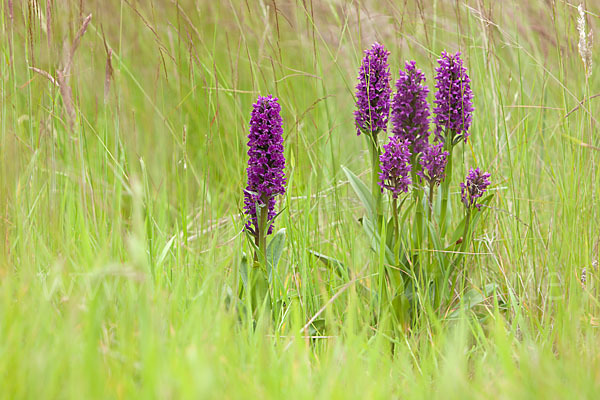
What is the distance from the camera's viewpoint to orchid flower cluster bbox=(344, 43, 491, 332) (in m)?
1.95

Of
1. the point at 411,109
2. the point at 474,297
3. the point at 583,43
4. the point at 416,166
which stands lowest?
the point at 474,297

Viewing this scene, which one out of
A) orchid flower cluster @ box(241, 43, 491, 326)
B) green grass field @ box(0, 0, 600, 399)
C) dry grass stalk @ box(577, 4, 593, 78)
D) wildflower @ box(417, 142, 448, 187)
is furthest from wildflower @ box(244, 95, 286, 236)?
dry grass stalk @ box(577, 4, 593, 78)

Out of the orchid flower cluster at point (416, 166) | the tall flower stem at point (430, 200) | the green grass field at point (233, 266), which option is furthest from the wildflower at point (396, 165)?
the green grass field at point (233, 266)

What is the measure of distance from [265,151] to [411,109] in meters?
0.52

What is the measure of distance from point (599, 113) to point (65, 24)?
235cm

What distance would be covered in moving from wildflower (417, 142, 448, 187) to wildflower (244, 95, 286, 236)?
1.62ft

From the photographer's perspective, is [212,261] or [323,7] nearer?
[212,261]

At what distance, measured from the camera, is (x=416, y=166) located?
204 centimetres

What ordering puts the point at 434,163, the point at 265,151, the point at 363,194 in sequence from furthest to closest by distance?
the point at 363,194, the point at 434,163, the point at 265,151

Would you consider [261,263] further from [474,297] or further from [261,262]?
[474,297]

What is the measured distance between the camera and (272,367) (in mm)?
1286

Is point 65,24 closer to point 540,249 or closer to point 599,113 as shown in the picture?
point 540,249

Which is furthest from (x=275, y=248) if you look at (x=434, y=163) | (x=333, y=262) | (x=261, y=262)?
(x=434, y=163)

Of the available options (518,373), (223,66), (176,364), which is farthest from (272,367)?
(223,66)
